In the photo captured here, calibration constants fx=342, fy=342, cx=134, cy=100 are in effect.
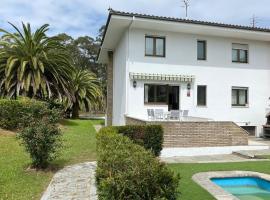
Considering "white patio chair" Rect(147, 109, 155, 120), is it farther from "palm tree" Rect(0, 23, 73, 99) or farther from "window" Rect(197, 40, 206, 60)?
"palm tree" Rect(0, 23, 73, 99)

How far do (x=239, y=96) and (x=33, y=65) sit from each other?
664 inches

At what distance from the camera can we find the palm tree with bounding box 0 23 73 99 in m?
28.7

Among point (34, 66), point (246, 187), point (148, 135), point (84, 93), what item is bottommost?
point (246, 187)

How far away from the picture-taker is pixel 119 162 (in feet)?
18.6

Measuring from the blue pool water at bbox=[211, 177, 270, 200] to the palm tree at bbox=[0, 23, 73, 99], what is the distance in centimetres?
2026

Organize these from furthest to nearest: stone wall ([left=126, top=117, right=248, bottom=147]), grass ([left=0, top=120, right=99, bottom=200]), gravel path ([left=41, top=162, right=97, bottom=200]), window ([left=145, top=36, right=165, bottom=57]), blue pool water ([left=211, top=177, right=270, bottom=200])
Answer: window ([left=145, top=36, right=165, bottom=57]) → stone wall ([left=126, top=117, right=248, bottom=147]) → blue pool water ([left=211, top=177, right=270, bottom=200]) → grass ([left=0, top=120, right=99, bottom=200]) → gravel path ([left=41, top=162, right=97, bottom=200])

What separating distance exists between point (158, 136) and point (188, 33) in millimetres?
10627

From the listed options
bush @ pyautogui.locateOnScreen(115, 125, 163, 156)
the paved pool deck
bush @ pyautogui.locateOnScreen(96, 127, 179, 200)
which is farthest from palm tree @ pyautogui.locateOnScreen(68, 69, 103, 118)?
bush @ pyautogui.locateOnScreen(96, 127, 179, 200)

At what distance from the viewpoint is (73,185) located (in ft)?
35.0

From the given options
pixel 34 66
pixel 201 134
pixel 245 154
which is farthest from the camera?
→ pixel 34 66

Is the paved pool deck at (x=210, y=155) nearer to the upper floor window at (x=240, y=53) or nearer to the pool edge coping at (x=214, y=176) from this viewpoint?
the pool edge coping at (x=214, y=176)

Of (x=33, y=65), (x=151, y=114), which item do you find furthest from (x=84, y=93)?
(x=151, y=114)

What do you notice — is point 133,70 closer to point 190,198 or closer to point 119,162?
point 190,198

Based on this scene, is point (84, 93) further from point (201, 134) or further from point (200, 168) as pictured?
point (200, 168)
